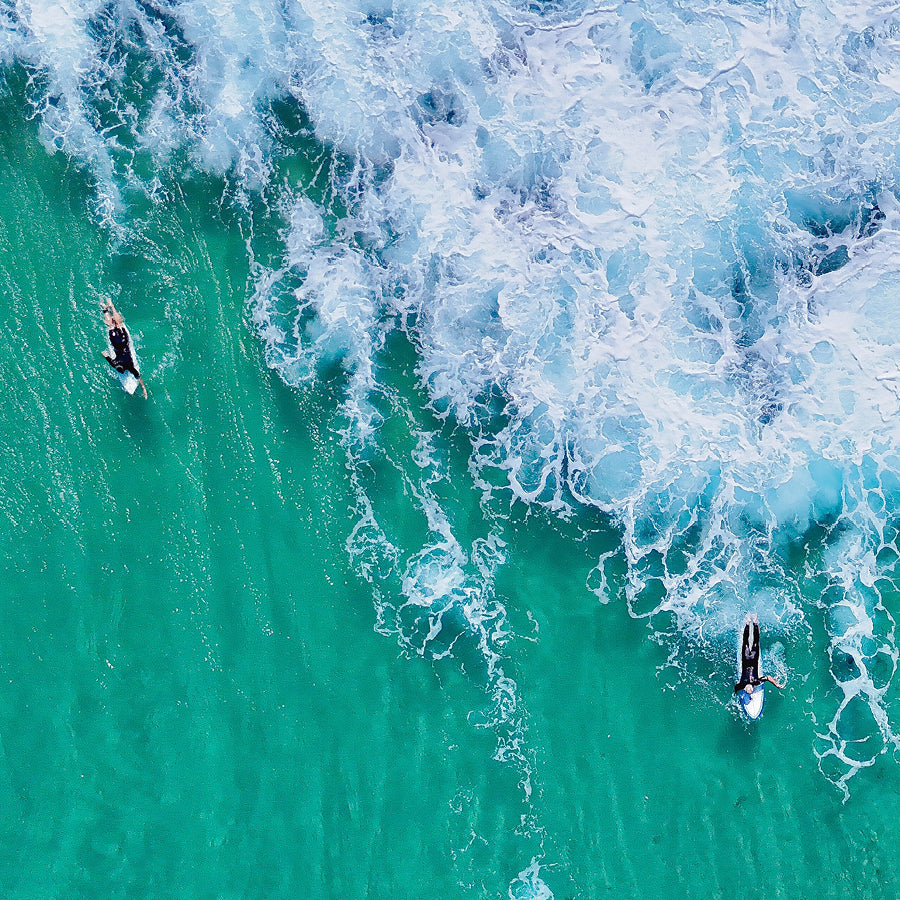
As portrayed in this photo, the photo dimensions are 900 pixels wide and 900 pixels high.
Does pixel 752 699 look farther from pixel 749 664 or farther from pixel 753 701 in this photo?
pixel 749 664

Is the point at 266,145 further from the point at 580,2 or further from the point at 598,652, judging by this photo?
the point at 598,652

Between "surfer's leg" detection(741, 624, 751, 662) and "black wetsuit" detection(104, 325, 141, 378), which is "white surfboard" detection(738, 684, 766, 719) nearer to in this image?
"surfer's leg" detection(741, 624, 751, 662)

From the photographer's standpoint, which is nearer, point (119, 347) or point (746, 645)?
point (746, 645)

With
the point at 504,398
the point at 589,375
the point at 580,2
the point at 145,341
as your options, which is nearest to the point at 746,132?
the point at 580,2

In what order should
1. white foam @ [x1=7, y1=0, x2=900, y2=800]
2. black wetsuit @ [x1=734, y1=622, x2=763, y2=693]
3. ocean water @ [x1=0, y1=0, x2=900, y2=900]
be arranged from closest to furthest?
black wetsuit @ [x1=734, y1=622, x2=763, y2=693]
ocean water @ [x1=0, y1=0, x2=900, y2=900]
white foam @ [x1=7, y1=0, x2=900, y2=800]

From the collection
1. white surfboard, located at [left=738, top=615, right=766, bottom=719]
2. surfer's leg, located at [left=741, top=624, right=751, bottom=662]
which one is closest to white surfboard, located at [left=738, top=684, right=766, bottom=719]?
white surfboard, located at [left=738, top=615, right=766, bottom=719]

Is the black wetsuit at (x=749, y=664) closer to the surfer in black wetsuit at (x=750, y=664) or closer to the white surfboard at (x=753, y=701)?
the surfer in black wetsuit at (x=750, y=664)

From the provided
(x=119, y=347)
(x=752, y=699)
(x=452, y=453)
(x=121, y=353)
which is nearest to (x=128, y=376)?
(x=121, y=353)
